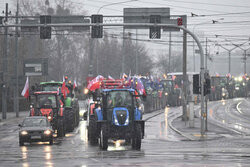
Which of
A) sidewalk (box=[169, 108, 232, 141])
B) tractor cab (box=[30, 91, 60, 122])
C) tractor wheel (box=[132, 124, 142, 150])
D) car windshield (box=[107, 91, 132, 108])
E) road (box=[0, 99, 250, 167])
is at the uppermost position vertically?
car windshield (box=[107, 91, 132, 108])

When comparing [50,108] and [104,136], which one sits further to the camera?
[50,108]

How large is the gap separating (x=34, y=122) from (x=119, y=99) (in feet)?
18.3

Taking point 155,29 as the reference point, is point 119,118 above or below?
below

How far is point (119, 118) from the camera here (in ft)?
85.1

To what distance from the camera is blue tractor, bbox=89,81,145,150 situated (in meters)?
25.9

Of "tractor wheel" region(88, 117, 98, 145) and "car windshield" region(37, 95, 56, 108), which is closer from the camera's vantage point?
"tractor wheel" region(88, 117, 98, 145)

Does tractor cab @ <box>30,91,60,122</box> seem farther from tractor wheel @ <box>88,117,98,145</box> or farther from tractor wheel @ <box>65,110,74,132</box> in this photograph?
tractor wheel @ <box>88,117,98,145</box>

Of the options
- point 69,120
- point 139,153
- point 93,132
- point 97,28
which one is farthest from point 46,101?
point 139,153

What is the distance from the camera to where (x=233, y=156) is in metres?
22.6

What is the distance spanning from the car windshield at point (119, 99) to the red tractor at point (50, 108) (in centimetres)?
805

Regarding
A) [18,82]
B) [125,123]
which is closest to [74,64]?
[18,82]

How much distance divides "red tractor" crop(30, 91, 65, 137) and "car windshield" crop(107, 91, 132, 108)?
8.05m

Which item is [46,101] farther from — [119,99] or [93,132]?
[119,99]

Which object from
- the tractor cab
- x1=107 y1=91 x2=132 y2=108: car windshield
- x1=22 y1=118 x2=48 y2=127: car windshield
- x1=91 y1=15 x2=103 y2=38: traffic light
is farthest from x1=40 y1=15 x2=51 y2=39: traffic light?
x1=107 y1=91 x2=132 y2=108: car windshield
